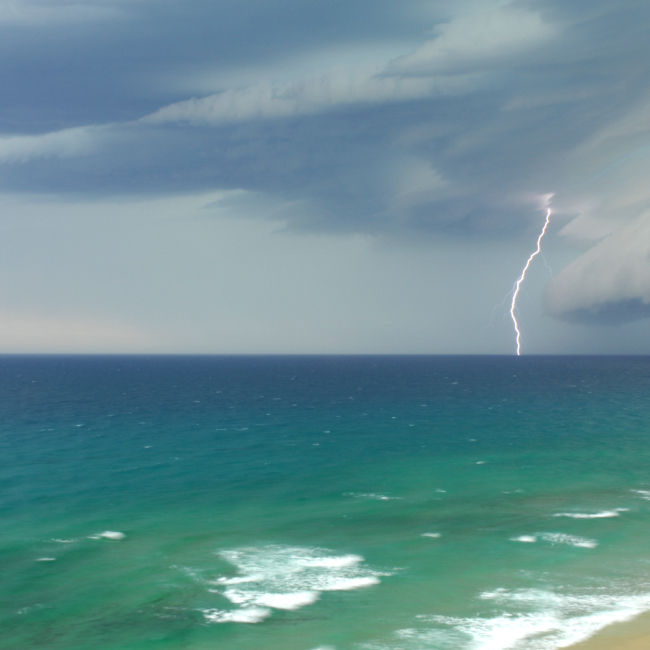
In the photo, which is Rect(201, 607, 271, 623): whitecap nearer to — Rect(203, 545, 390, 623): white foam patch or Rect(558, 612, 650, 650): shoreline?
Rect(203, 545, 390, 623): white foam patch

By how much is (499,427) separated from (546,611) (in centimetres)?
5430

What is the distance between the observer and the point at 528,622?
69.3 ft

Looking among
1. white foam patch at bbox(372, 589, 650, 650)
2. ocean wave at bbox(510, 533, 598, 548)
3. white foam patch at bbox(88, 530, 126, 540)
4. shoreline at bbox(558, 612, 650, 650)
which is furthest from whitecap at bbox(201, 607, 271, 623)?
ocean wave at bbox(510, 533, 598, 548)

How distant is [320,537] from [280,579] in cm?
599

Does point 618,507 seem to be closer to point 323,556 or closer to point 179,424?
point 323,556

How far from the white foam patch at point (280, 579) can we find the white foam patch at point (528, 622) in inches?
174

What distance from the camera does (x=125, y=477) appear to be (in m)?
46.8

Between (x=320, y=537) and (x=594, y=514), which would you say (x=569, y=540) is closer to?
(x=594, y=514)

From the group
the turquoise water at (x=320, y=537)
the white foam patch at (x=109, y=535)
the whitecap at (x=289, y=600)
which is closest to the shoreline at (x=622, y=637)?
the turquoise water at (x=320, y=537)

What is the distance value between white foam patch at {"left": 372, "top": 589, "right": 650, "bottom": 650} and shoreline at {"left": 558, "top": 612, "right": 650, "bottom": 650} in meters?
0.24

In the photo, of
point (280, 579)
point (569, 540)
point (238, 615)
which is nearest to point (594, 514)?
point (569, 540)

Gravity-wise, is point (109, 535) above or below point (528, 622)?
below

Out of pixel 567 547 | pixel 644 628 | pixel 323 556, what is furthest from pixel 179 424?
pixel 644 628

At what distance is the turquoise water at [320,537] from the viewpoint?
2136cm
